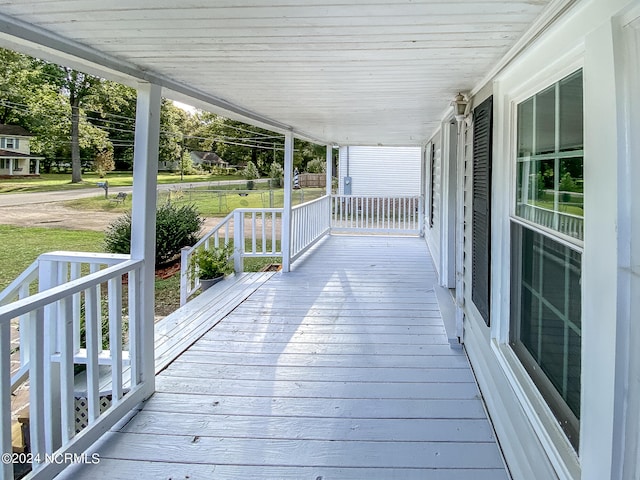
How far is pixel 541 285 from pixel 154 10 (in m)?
1.96

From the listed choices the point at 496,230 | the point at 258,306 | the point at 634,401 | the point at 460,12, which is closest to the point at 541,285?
the point at 496,230

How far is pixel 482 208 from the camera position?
2.71 metres

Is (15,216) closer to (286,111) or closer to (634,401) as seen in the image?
(286,111)

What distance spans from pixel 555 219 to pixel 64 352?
225 cm

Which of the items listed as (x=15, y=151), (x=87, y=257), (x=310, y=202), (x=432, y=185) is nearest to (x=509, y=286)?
(x=87, y=257)

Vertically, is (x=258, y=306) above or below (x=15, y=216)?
below

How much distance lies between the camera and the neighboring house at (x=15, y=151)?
10.6 m

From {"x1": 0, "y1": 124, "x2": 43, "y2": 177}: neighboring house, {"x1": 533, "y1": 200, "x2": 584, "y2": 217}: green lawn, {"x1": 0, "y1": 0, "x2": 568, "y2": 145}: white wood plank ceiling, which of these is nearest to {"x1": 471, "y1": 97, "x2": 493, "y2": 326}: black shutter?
{"x1": 0, "y1": 0, "x2": 568, "y2": 145}: white wood plank ceiling

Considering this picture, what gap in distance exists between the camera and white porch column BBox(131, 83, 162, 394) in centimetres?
254

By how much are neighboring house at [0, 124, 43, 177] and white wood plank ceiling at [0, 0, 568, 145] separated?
33.5 feet

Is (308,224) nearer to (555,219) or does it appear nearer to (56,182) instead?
(555,219)

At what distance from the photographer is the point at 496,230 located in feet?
7.78

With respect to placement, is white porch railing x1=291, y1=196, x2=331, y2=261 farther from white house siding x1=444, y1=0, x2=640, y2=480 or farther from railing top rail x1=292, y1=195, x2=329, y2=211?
white house siding x1=444, y1=0, x2=640, y2=480

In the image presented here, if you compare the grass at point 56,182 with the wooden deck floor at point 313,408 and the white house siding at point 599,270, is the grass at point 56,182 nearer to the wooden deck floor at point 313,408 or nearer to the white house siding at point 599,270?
the wooden deck floor at point 313,408
